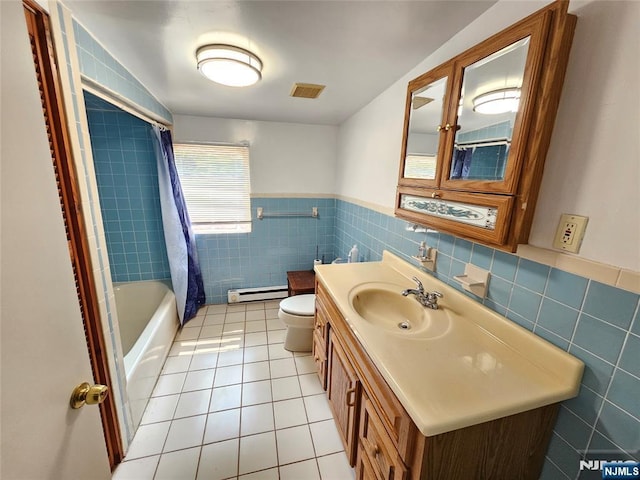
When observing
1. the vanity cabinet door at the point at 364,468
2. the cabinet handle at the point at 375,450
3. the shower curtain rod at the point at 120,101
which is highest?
the shower curtain rod at the point at 120,101

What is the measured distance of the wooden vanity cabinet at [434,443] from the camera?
733mm

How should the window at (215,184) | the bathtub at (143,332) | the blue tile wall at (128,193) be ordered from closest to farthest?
the bathtub at (143,332) → the blue tile wall at (128,193) → the window at (215,184)

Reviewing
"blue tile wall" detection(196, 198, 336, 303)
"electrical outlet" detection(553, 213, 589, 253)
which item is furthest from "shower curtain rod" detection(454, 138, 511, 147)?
"blue tile wall" detection(196, 198, 336, 303)

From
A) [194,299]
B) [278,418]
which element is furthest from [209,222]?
[278,418]

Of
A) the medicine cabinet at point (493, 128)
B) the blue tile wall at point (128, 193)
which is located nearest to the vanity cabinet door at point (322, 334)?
the medicine cabinet at point (493, 128)

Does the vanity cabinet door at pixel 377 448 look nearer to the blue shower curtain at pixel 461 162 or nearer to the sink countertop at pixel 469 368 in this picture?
the sink countertop at pixel 469 368

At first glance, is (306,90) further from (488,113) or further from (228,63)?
(488,113)

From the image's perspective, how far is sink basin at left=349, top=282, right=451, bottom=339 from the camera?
121 centimetres

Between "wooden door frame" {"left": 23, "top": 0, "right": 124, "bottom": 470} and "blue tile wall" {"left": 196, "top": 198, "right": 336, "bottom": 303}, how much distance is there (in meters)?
1.66

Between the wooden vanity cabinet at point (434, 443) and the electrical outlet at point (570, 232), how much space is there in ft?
1.67

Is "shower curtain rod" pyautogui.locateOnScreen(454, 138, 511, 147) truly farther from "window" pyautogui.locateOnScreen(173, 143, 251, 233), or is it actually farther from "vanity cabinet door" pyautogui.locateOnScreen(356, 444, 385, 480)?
"window" pyautogui.locateOnScreen(173, 143, 251, 233)

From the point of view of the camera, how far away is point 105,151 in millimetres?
2283

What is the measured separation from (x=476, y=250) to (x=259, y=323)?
2.12 m

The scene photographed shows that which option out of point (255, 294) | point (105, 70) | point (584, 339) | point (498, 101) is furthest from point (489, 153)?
A: point (255, 294)
